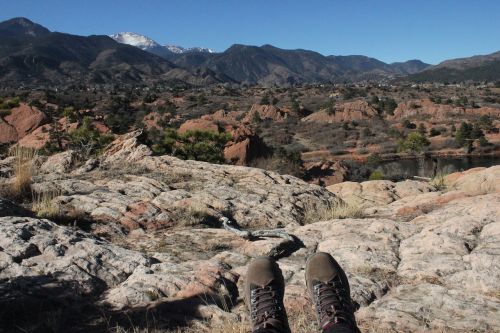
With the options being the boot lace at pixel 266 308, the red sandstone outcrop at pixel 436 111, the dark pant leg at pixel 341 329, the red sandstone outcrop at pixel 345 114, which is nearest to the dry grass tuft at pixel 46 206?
the boot lace at pixel 266 308

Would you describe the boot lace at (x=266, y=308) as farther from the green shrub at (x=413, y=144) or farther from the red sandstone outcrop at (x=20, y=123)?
the green shrub at (x=413, y=144)

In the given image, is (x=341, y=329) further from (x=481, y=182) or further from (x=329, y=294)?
(x=481, y=182)

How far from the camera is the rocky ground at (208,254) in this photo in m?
3.63

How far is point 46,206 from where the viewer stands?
19.9 ft

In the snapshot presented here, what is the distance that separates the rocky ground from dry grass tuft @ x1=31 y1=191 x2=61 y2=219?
27 mm

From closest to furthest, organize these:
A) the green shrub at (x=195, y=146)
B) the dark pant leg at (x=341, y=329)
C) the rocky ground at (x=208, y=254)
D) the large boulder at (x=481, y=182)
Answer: the dark pant leg at (x=341, y=329), the rocky ground at (x=208, y=254), the large boulder at (x=481, y=182), the green shrub at (x=195, y=146)

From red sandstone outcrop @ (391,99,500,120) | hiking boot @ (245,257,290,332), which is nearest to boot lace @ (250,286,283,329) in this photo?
hiking boot @ (245,257,290,332)

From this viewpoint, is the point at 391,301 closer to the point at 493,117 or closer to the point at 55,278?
the point at 55,278

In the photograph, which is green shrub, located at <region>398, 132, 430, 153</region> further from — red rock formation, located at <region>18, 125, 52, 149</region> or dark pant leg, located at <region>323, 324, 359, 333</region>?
dark pant leg, located at <region>323, 324, 359, 333</region>

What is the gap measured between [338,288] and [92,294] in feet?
6.93

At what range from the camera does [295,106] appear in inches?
2245

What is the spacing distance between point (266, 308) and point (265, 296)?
149 millimetres

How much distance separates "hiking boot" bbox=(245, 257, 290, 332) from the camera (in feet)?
9.95

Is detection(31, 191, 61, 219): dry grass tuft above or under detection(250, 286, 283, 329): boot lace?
above
